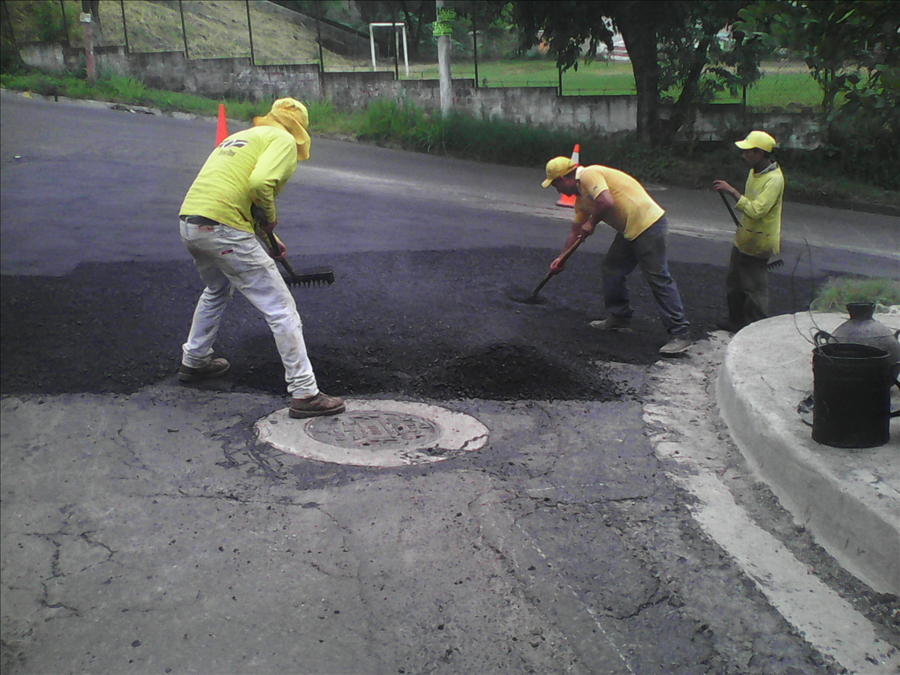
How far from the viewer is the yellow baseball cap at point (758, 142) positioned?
5035 mm

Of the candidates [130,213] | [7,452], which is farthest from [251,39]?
[7,452]

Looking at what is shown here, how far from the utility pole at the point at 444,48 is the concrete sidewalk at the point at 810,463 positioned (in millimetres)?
3930

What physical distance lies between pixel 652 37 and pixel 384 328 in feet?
11.0

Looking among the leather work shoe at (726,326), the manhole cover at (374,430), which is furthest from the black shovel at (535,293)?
the manhole cover at (374,430)

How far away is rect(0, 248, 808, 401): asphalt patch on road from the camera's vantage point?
5.25m

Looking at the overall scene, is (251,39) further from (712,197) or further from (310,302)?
(712,197)

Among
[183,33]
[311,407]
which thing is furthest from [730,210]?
[183,33]

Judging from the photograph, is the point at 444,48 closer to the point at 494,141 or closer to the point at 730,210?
Answer: the point at 494,141

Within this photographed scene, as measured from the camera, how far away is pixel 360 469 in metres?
4.01

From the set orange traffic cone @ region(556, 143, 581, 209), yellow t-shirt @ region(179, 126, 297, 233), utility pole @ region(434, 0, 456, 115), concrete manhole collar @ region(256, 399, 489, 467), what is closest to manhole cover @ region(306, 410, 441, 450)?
concrete manhole collar @ region(256, 399, 489, 467)

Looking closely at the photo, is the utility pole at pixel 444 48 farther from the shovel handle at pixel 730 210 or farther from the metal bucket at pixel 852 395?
the metal bucket at pixel 852 395

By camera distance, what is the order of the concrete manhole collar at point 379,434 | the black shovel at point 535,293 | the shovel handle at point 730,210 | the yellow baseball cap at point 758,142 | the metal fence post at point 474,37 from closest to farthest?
the concrete manhole collar at point 379,434
the yellow baseball cap at point 758,142
the shovel handle at point 730,210
the black shovel at point 535,293
the metal fence post at point 474,37

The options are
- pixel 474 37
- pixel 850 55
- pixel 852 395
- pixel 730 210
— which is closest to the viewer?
pixel 850 55

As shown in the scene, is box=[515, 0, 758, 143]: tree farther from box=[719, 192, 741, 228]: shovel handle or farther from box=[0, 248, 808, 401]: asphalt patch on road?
box=[0, 248, 808, 401]: asphalt patch on road
